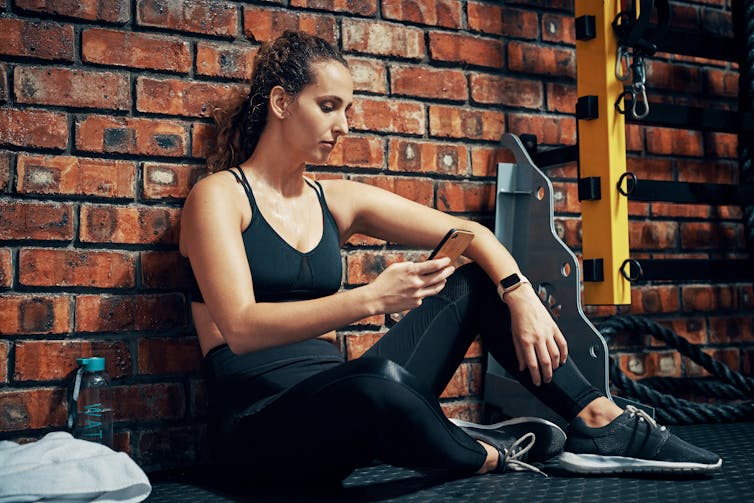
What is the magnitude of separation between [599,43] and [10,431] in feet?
5.49

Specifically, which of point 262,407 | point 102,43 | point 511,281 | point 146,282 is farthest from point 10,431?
point 511,281

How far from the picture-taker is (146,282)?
186 cm

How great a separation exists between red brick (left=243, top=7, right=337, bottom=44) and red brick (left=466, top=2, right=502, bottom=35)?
40 cm

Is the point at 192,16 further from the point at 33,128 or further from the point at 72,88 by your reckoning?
the point at 33,128

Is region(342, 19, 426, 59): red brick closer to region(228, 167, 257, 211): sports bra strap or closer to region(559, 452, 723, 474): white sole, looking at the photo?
region(228, 167, 257, 211): sports bra strap

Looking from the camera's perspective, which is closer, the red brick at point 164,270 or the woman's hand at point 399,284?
the woman's hand at point 399,284

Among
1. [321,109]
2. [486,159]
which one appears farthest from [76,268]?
[486,159]

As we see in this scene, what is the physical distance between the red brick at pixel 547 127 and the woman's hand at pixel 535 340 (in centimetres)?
73

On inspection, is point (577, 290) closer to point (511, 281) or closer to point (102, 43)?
point (511, 281)

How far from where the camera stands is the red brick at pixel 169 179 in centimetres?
187

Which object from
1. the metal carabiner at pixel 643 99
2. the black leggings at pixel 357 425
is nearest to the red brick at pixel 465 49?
the metal carabiner at pixel 643 99

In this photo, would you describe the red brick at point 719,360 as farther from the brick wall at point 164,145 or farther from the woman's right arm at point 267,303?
the woman's right arm at point 267,303

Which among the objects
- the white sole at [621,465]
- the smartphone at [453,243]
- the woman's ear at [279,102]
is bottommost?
the white sole at [621,465]

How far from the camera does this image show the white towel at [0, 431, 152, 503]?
1.38 meters
